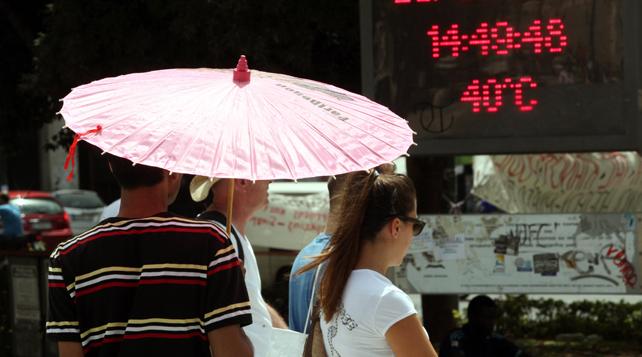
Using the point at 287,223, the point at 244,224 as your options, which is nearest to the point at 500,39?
the point at 244,224

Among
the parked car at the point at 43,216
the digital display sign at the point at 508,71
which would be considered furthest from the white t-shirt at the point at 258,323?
the parked car at the point at 43,216

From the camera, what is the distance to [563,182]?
27.7 feet

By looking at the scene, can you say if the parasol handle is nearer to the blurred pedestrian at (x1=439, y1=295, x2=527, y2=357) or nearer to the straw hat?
the straw hat

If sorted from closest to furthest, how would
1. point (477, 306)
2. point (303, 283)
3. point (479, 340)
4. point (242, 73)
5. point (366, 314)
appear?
point (366, 314)
point (242, 73)
point (303, 283)
point (479, 340)
point (477, 306)

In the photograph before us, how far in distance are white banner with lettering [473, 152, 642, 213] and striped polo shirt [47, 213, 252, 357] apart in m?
5.57

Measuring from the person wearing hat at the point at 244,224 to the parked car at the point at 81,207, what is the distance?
20038 mm

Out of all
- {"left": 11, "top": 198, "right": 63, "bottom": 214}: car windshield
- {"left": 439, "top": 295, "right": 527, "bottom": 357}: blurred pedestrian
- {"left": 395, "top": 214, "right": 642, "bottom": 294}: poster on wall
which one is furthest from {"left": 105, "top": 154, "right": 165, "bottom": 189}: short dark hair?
{"left": 11, "top": 198, "right": 63, "bottom": 214}: car windshield

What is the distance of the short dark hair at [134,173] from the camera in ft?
9.61

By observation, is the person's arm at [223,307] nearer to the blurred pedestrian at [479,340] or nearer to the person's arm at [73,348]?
the person's arm at [73,348]

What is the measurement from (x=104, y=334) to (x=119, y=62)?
678 centimetres

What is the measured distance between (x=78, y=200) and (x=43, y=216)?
368 centimetres

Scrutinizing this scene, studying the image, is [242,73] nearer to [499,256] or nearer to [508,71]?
A: [508,71]

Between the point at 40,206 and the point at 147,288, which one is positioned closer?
the point at 147,288

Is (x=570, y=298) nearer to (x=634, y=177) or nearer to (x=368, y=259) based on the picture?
(x=634, y=177)
